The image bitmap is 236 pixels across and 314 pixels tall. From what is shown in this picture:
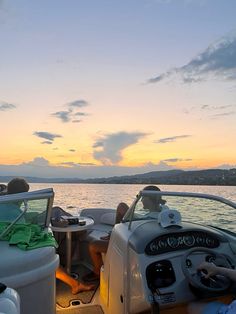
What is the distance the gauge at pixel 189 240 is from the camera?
8.61ft

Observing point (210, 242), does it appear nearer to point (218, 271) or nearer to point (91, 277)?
point (218, 271)

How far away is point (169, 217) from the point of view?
274 cm

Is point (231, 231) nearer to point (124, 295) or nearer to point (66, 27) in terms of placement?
point (124, 295)

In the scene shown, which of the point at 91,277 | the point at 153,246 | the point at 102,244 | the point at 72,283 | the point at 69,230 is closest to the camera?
the point at 153,246

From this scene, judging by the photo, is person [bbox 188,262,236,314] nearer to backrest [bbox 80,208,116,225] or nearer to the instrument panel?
Result: the instrument panel

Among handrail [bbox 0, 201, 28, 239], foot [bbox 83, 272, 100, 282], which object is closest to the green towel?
handrail [bbox 0, 201, 28, 239]

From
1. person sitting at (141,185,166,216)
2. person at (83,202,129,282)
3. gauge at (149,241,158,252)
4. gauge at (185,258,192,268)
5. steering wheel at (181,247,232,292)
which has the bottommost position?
person at (83,202,129,282)

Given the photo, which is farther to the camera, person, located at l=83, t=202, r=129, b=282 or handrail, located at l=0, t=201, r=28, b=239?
person, located at l=83, t=202, r=129, b=282

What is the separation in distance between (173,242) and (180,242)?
0.06 m

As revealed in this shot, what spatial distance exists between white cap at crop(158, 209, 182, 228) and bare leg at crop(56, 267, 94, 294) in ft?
6.31

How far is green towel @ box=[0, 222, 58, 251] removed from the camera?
2.26 metres

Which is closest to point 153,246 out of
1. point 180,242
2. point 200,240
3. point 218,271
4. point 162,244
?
point 162,244

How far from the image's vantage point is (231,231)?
118 inches

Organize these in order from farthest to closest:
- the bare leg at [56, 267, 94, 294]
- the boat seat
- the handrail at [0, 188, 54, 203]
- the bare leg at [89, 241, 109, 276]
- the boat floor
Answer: the boat seat, the bare leg at [89, 241, 109, 276], the bare leg at [56, 267, 94, 294], the boat floor, the handrail at [0, 188, 54, 203]
